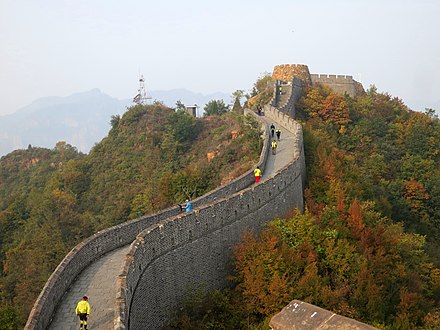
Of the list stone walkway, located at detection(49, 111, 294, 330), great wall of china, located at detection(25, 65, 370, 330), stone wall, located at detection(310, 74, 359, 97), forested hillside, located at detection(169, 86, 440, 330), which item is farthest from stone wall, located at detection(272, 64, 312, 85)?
stone walkway, located at detection(49, 111, 294, 330)

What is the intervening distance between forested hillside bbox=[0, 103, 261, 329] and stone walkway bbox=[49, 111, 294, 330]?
487 centimetres

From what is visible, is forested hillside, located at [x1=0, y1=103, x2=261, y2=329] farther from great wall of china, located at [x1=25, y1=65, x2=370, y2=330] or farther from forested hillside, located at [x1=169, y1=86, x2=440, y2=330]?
forested hillside, located at [x1=169, y1=86, x2=440, y2=330]

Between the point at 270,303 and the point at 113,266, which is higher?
the point at 113,266

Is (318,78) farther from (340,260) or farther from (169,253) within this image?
(169,253)

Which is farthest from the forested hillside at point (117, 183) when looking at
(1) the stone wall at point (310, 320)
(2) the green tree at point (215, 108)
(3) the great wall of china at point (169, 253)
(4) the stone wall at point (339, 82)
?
(1) the stone wall at point (310, 320)

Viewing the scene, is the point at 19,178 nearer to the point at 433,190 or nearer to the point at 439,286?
the point at 433,190

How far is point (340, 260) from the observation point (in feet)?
45.6

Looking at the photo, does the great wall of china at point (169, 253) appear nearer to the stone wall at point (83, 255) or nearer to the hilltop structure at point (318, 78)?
the stone wall at point (83, 255)

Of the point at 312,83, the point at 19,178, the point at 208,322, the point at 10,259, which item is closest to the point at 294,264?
the point at 208,322

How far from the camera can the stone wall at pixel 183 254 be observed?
954 cm

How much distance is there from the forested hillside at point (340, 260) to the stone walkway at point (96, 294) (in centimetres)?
185

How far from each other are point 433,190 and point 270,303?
20.4 m

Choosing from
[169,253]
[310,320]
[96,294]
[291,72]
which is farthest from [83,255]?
[291,72]

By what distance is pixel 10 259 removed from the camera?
80.9 feet
